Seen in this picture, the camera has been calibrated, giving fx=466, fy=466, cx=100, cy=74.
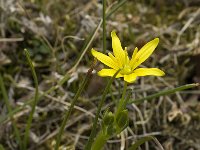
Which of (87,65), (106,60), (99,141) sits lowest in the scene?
(99,141)

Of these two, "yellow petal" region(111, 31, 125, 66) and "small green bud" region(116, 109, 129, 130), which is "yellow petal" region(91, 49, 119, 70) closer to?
"yellow petal" region(111, 31, 125, 66)

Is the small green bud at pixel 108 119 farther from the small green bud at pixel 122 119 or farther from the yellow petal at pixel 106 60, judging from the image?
the yellow petal at pixel 106 60

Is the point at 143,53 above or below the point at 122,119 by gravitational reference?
above

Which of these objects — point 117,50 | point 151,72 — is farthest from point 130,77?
point 117,50

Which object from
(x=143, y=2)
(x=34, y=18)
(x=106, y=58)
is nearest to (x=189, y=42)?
(x=143, y=2)

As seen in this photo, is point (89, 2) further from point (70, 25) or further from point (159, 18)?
point (159, 18)

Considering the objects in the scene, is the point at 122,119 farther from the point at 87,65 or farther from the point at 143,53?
the point at 87,65

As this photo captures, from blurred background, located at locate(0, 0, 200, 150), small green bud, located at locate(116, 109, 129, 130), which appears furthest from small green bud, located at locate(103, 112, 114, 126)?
blurred background, located at locate(0, 0, 200, 150)
